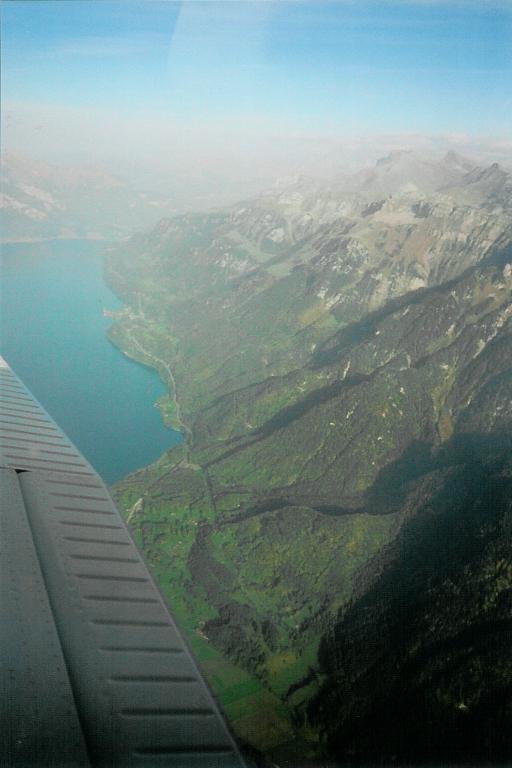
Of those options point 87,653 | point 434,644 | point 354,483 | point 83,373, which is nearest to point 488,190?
point 354,483

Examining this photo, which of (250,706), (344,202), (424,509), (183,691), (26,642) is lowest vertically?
(250,706)

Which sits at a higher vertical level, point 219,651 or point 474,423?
point 474,423

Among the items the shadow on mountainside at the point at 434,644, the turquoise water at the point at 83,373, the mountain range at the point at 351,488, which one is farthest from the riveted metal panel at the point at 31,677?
the turquoise water at the point at 83,373

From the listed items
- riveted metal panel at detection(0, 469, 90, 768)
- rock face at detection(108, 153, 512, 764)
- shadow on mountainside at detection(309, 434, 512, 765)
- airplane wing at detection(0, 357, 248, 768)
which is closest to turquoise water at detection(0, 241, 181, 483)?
rock face at detection(108, 153, 512, 764)

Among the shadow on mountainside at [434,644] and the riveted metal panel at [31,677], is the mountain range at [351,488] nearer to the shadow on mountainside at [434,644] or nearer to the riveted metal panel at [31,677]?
the shadow on mountainside at [434,644]

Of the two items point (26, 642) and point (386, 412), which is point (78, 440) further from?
point (26, 642)

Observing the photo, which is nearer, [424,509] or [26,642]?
[26,642]

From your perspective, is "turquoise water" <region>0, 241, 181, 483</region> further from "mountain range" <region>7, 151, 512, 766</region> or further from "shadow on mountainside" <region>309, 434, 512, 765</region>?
"shadow on mountainside" <region>309, 434, 512, 765</region>

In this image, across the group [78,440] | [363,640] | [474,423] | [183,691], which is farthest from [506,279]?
[183,691]
